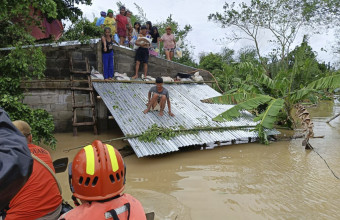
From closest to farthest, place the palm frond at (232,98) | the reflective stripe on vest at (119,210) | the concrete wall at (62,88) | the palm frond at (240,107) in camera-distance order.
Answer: the reflective stripe on vest at (119,210)
the palm frond at (240,107)
the concrete wall at (62,88)
the palm frond at (232,98)

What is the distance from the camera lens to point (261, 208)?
3715mm

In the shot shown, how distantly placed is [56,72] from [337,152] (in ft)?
27.0

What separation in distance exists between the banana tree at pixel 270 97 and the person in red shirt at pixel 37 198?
529cm

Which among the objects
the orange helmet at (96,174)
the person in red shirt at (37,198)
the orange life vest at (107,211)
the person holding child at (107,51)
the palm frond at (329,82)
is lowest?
the person in red shirt at (37,198)

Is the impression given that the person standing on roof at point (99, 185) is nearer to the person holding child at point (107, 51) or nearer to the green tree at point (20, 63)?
the green tree at point (20, 63)

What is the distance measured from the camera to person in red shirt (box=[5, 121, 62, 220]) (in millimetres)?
2045

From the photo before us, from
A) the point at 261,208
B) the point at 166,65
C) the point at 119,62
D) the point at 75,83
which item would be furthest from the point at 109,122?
the point at 261,208

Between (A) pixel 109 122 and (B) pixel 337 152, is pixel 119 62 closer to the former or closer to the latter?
(A) pixel 109 122

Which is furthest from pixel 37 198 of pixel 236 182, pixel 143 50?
pixel 143 50

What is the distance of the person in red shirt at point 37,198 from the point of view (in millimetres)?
2045

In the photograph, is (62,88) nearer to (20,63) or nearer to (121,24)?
(20,63)

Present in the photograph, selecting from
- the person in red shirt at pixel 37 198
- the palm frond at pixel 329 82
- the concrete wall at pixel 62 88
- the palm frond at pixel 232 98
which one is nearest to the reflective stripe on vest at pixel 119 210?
the person in red shirt at pixel 37 198

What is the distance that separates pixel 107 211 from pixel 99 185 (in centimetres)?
14

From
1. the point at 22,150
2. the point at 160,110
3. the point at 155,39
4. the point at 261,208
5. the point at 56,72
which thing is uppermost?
the point at 155,39
